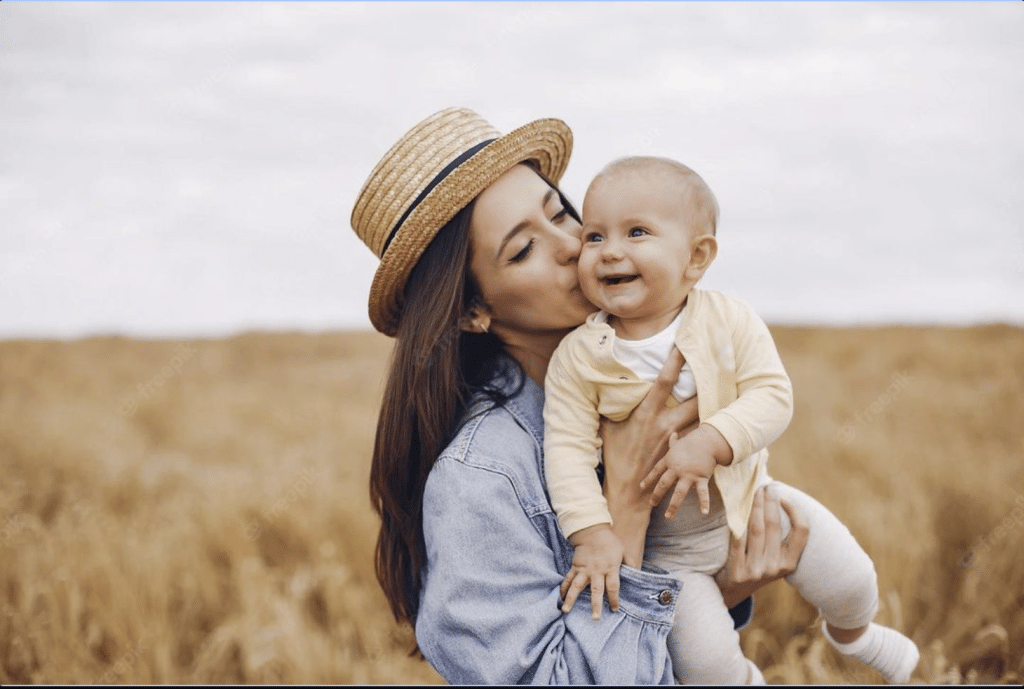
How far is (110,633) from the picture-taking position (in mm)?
4555

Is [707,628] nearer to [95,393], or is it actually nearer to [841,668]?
[841,668]

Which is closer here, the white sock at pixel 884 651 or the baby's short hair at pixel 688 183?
the baby's short hair at pixel 688 183

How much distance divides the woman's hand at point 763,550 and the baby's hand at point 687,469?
271mm

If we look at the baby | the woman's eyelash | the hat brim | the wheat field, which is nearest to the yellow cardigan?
the baby

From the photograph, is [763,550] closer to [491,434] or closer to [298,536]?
[491,434]

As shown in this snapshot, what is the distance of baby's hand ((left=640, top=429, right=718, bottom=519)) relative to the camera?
1.94m

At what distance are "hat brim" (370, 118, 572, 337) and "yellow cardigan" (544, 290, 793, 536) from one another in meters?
0.47

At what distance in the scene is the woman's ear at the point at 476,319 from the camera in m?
2.34

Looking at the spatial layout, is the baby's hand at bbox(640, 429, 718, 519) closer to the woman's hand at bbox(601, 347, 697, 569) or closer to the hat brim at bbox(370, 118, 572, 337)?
the woman's hand at bbox(601, 347, 697, 569)

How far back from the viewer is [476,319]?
2.35 metres

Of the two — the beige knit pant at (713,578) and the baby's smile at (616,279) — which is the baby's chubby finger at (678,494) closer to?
the beige knit pant at (713,578)

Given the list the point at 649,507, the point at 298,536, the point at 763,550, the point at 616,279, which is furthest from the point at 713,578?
the point at 298,536

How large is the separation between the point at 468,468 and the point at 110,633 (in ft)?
11.2

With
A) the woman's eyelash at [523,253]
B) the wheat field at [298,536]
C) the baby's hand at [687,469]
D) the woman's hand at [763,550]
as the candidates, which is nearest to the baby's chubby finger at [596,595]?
the baby's hand at [687,469]
